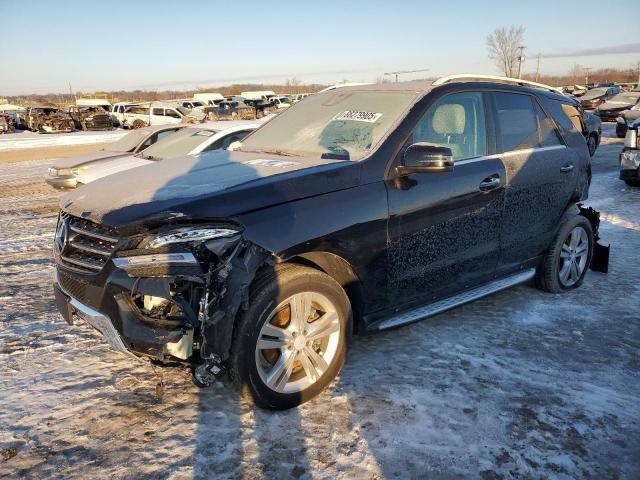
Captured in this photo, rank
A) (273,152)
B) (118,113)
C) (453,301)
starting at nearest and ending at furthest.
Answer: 1. (453,301)
2. (273,152)
3. (118,113)

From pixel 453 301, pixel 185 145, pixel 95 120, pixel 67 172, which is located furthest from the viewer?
pixel 95 120

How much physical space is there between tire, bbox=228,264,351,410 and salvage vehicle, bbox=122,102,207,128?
26.0 meters

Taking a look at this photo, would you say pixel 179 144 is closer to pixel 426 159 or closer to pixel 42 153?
pixel 426 159

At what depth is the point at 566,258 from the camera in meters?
4.89

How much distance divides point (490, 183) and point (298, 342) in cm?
195

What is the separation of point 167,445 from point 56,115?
1345 inches

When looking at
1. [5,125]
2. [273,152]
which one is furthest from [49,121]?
[273,152]

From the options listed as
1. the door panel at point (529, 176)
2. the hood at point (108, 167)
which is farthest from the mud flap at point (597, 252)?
the hood at point (108, 167)

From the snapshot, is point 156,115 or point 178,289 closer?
point 178,289

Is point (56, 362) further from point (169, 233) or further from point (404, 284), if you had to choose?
point (404, 284)

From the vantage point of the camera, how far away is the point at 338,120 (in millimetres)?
3990

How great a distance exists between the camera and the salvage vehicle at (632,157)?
938 centimetres

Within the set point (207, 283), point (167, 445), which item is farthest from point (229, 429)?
point (207, 283)

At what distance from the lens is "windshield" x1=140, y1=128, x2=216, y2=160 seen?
7.98 meters
